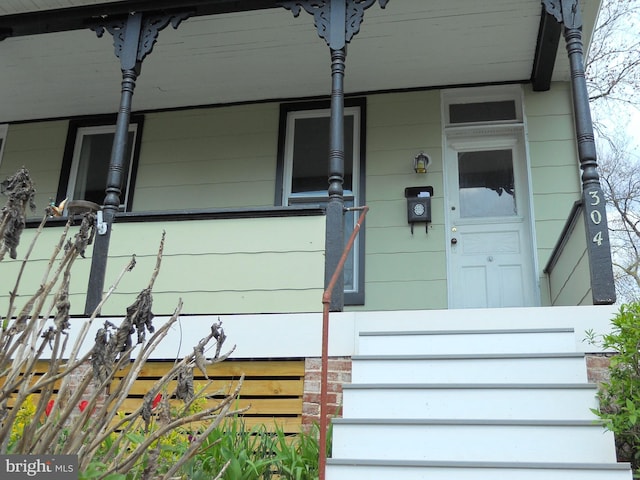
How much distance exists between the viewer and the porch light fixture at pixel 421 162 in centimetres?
580

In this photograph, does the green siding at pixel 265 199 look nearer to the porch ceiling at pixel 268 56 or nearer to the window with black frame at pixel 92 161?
the window with black frame at pixel 92 161

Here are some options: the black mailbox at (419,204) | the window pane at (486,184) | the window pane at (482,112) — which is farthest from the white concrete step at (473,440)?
the window pane at (482,112)

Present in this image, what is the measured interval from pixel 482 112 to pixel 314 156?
1.63 metres

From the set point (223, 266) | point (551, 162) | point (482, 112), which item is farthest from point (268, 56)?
point (551, 162)

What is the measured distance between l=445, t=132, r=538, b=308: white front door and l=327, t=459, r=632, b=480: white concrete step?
110 inches

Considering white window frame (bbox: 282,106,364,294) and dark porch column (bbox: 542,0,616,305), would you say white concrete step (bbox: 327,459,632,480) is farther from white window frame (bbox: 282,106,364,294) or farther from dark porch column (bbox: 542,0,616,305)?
white window frame (bbox: 282,106,364,294)

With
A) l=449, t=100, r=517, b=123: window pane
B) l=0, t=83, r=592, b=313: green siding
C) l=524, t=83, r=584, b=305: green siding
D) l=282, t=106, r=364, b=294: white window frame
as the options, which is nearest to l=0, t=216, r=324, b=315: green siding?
Result: l=0, t=83, r=592, b=313: green siding

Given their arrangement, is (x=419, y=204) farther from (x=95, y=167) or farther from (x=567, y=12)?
(x=95, y=167)

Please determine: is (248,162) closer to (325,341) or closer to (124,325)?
(325,341)

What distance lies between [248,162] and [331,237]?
234 cm

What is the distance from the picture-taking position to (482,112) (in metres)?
6.01

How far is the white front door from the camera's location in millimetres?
5539

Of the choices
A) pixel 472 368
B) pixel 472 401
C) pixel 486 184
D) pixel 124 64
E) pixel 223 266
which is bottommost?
pixel 472 401

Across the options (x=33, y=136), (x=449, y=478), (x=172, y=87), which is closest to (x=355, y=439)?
(x=449, y=478)
